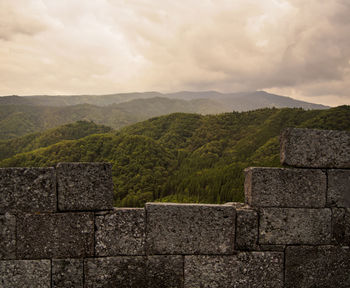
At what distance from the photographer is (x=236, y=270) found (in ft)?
11.8

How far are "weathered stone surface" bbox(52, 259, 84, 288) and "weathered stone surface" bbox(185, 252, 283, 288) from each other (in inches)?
65.3

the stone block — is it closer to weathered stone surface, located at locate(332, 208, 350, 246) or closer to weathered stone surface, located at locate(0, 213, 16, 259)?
weathered stone surface, located at locate(0, 213, 16, 259)

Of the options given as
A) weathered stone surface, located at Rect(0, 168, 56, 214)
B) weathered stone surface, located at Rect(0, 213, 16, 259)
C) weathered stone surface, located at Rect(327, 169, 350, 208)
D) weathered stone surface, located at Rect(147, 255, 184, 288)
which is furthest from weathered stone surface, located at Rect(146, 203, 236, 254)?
weathered stone surface, located at Rect(0, 213, 16, 259)

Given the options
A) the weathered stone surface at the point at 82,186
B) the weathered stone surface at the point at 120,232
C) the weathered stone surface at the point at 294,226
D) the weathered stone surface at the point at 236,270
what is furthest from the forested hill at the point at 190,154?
the weathered stone surface at the point at 82,186

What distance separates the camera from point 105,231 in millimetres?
3453

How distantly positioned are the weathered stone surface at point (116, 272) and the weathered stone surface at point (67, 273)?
9 centimetres

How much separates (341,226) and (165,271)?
3056 mm

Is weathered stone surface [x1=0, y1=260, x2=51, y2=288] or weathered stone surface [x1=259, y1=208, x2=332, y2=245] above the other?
weathered stone surface [x1=259, y1=208, x2=332, y2=245]

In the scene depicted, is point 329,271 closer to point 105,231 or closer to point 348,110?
point 105,231

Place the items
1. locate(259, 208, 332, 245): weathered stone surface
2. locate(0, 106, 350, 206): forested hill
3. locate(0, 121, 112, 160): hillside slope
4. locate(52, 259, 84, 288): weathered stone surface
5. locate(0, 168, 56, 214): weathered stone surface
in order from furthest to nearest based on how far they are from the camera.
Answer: locate(0, 121, 112, 160): hillside slope → locate(0, 106, 350, 206): forested hill → locate(259, 208, 332, 245): weathered stone surface → locate(52, 259, 84, 288): weathered stone surface → locate(0, 168, 56, 214): weathered stone surface

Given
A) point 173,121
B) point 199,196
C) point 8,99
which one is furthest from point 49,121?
point 199,196

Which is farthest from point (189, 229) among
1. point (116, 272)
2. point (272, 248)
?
point (272, 248)

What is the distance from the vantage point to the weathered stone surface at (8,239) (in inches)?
130

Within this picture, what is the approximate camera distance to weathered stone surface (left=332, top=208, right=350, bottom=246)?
12.3 ft
